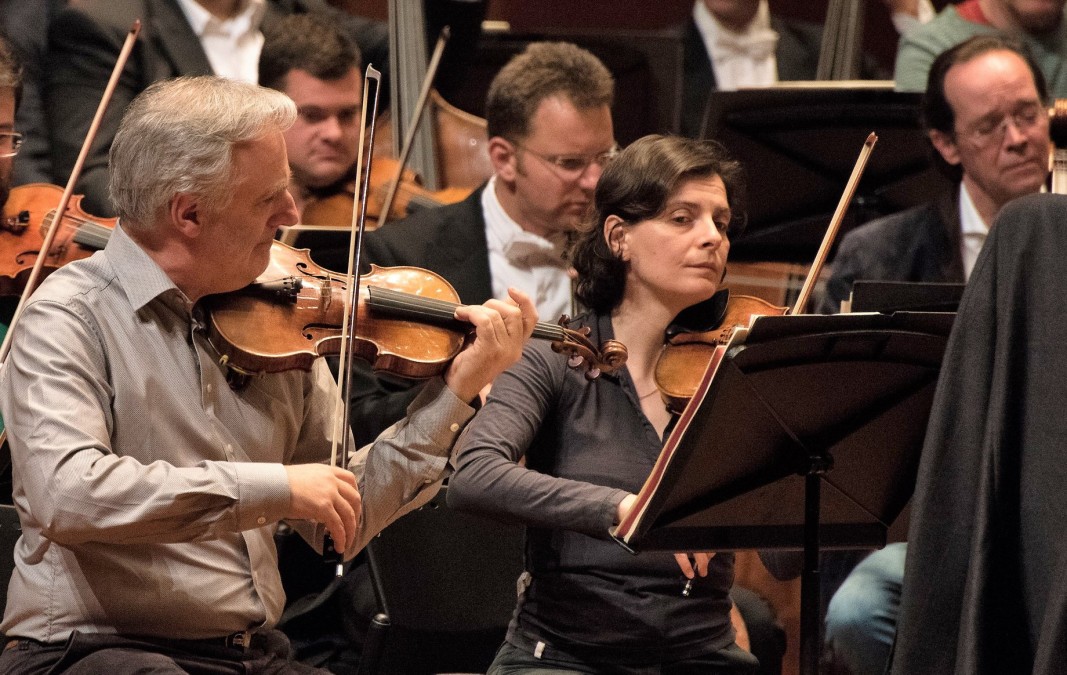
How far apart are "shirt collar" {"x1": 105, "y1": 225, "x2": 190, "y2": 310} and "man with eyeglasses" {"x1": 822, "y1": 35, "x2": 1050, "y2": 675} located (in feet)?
5.70

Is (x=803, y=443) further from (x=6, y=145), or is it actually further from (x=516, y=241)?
(x=6, y=145)

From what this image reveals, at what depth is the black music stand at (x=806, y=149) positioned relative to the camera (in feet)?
10.3

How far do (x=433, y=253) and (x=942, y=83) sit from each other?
4.31 ft

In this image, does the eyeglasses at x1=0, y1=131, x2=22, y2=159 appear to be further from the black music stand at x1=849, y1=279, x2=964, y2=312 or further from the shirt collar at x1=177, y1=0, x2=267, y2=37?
the black music stand at x1=849, y1=279, x2=964, y2=312

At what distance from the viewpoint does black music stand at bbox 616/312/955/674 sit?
65.7 inches

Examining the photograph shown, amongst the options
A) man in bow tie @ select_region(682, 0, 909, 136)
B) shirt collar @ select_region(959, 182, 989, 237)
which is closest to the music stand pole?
shirt collar @ select_region(959, 182, 989, 237)

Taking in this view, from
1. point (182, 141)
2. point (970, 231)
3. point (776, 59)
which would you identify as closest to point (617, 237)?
point (182, 141)

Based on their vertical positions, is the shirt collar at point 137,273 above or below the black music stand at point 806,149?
below

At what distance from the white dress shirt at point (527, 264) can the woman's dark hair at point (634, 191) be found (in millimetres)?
645

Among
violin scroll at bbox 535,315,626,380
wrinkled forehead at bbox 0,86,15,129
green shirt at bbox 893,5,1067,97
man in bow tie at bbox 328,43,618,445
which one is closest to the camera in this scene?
violin scroll at bbox 535,315,626,380

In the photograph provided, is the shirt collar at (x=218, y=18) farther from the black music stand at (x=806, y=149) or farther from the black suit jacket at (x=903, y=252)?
the black suit jacket at (x=903, y=252)

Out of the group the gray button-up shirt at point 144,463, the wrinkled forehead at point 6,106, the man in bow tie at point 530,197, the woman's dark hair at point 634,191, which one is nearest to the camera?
the gray button-up shirt at point 144,463

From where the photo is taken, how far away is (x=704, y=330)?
2299 millimetres

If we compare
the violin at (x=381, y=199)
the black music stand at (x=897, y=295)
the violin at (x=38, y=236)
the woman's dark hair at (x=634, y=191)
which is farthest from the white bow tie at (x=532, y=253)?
the violin at (x=38, y=236)
